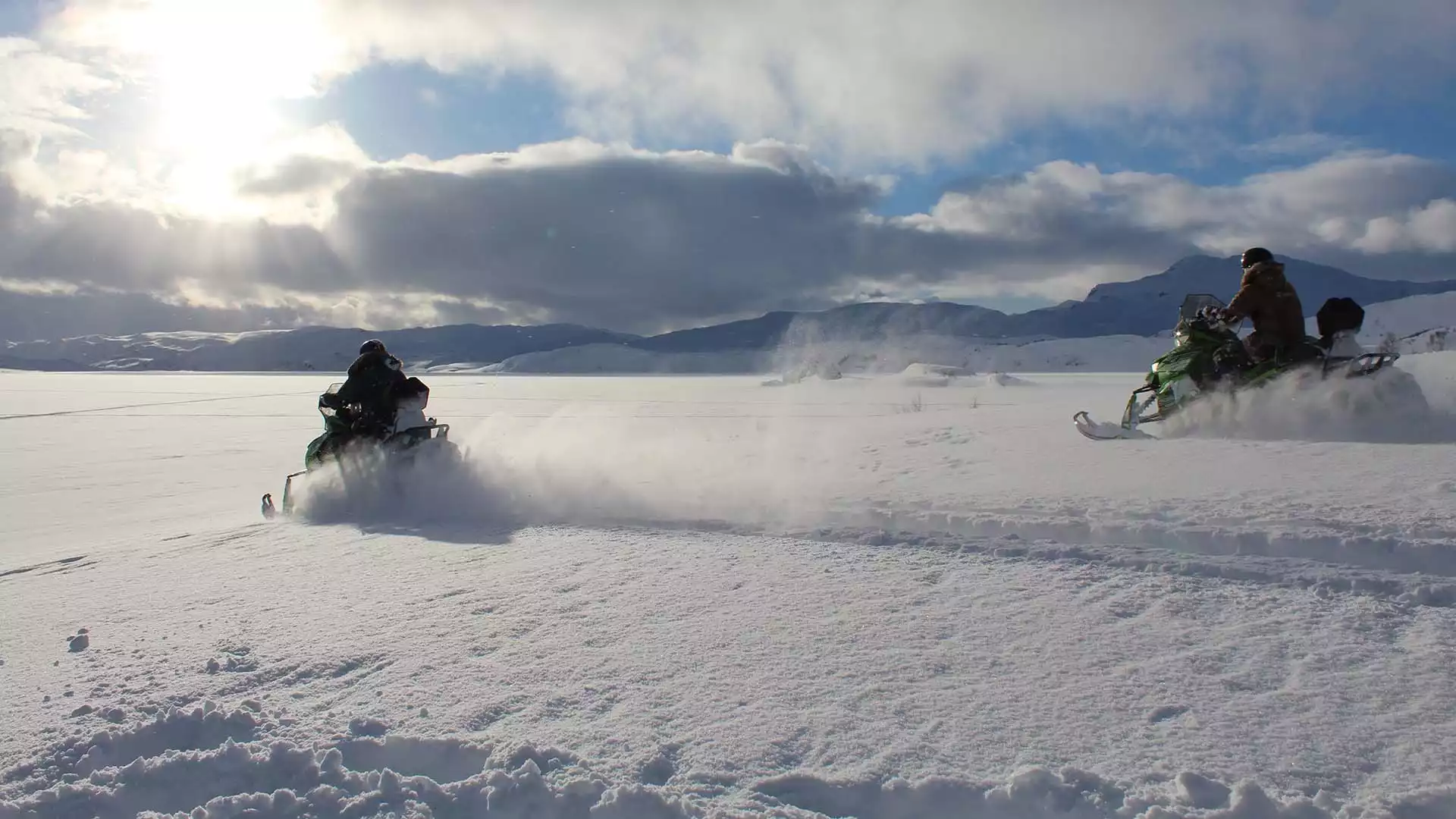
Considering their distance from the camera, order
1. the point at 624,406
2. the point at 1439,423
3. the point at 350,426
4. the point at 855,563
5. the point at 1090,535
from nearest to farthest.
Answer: the point at 855,563 < the point at 1090,535 < the point at 1439,423 < the point at 350,426 < the point at 624,406

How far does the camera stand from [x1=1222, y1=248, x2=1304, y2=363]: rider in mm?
7566

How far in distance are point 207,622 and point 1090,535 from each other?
395cm

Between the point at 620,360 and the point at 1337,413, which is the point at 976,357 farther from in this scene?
the point at 620,360

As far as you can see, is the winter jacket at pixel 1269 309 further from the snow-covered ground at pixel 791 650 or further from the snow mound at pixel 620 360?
the snow mound at pixel 620 360

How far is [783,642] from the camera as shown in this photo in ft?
9.67

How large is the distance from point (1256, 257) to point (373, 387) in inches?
314

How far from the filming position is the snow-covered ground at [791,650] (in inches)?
84.5

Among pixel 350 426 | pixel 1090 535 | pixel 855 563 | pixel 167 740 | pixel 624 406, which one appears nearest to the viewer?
pixel 167 740

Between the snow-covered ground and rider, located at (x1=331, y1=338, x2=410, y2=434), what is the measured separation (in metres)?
1.40

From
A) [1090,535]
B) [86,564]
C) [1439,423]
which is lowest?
[86,564]

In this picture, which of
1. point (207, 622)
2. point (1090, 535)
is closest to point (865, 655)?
point (1090, 535)

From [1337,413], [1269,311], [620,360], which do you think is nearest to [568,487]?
[1337,413]

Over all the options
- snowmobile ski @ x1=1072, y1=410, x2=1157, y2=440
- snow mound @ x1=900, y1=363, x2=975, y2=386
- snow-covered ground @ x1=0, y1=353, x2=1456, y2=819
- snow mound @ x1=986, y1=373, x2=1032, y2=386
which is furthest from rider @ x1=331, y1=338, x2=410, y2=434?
snow mound @ x1=900, y1=363, x2=975, y2=386

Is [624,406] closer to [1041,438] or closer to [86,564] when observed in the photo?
[1041,438]
